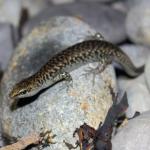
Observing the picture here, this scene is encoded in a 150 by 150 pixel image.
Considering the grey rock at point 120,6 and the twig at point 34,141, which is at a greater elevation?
the twig at point 34,141

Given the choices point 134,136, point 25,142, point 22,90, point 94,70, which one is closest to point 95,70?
point 94,70

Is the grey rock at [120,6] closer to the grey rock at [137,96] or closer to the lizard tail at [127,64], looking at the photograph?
the lizard tail at [127,64]

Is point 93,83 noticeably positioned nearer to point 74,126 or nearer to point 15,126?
point 74,126

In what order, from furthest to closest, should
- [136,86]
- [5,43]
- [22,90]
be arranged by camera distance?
[5,43]
[136,86]
[22,90]

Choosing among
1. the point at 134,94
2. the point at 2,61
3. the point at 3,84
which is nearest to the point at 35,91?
the point at 3,84

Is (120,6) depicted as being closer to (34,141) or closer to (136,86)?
(136,86)

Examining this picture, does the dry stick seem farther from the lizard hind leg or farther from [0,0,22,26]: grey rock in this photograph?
[0,0,22,26]: grey rock

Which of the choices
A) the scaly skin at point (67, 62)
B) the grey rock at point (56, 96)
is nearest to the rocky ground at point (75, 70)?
the grey rock at point (56, 96)
